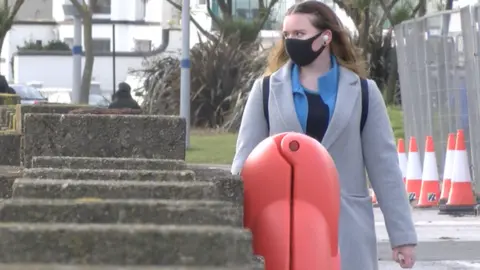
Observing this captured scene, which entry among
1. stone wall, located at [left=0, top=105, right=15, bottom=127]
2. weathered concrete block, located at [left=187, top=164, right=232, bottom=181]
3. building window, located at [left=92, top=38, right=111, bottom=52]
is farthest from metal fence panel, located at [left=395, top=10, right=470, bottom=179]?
building window, located at [left=92, top=38, right=111, bottom=52]

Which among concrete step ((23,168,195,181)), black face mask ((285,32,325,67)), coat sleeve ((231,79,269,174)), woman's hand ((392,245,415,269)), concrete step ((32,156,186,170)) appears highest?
black face mask ((285,32,325,67))

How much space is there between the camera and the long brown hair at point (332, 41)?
4.26m

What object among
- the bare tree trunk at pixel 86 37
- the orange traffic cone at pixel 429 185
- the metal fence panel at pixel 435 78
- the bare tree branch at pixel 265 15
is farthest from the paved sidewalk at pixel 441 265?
the bare tree branch at pixel 265 15

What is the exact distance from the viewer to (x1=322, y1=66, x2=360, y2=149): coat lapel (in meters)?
4.11

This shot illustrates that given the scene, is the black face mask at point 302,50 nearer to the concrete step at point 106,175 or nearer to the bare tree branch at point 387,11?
the concrete step at point 106,175

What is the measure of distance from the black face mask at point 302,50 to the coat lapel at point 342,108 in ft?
0.42

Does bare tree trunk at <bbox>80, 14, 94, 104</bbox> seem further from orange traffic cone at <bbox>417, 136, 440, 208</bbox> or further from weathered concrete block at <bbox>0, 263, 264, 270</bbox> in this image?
weathered concrete block at <bbox>0, 263, 264, 270</bbox>

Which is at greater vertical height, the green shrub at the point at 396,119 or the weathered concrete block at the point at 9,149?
the weathered concrete block at the point at 9,149

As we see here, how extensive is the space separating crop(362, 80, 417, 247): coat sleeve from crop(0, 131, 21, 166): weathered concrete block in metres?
4.43

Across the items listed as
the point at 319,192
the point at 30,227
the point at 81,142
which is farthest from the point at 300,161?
the point at 81,142

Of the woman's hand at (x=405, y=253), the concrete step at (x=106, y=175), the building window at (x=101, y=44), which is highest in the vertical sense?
the concrete step at (x=106, y=175)

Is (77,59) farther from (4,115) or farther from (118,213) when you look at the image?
(118,213)

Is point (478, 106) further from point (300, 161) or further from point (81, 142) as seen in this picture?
point (300, 161)

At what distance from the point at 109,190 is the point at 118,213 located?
0.19 meters
